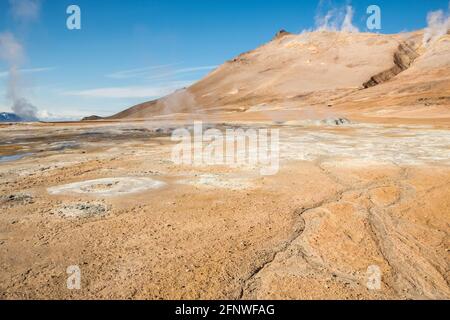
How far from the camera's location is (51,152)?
1416 centimetres

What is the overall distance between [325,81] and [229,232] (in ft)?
223

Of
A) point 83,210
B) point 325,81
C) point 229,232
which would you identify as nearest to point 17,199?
point 83,210

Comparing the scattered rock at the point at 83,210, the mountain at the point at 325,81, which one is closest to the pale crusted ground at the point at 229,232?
the scattered rock at the point at 83,210

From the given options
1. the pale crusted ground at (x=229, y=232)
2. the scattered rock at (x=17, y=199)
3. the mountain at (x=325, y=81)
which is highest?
the mountain at (x=325, y=81)

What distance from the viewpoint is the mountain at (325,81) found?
46.6 metres

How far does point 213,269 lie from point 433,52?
7262 centimetres

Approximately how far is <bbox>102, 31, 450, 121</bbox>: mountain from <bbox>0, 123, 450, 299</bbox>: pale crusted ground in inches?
1282

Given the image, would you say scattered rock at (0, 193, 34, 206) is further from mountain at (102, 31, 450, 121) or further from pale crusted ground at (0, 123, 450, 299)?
mountain at (102, 31, 450, 121)

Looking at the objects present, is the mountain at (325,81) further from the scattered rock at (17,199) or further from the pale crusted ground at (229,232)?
the scattered rock at (17,199)

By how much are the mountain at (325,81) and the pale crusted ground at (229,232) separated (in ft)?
107

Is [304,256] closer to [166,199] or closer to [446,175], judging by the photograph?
[166,199]

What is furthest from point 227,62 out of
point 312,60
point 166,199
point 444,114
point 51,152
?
point 166,199

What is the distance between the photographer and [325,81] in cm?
6912
